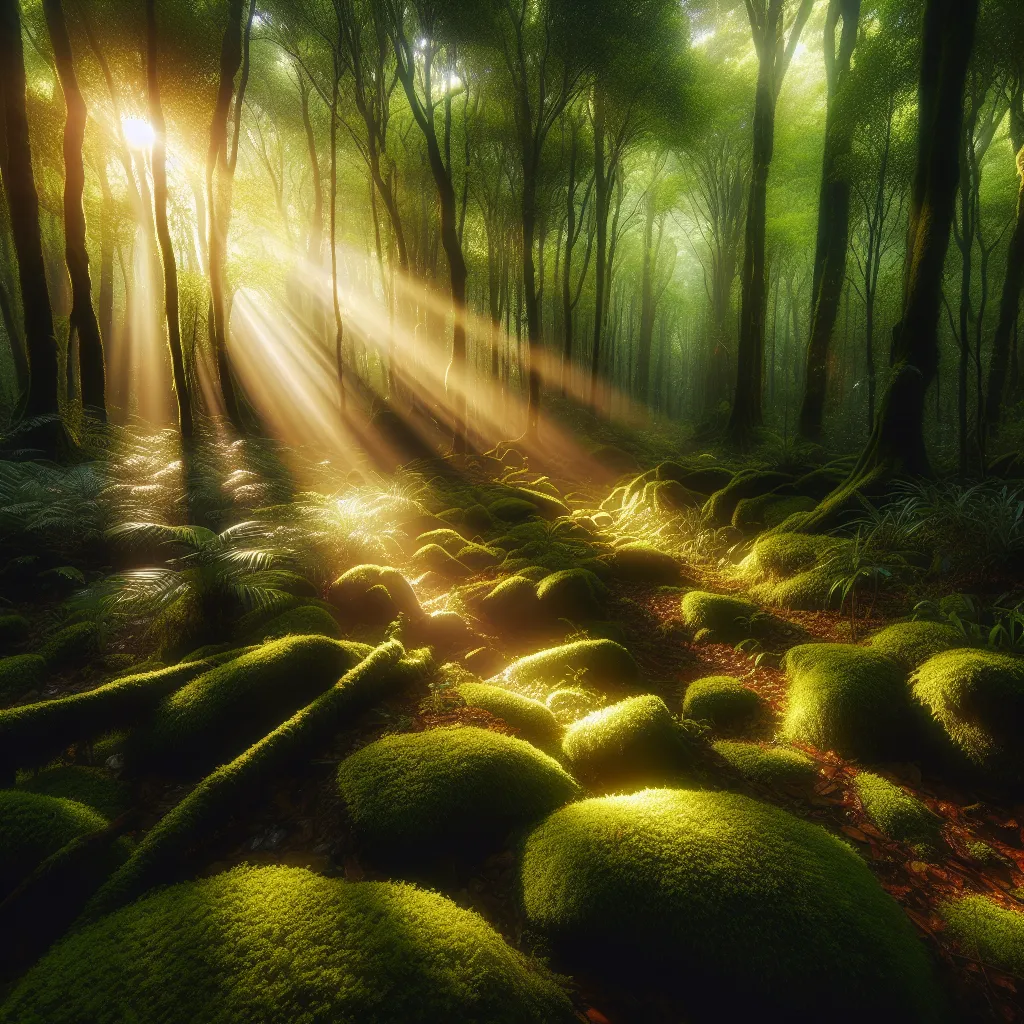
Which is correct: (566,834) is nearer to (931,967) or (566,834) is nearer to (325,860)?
(325,860)

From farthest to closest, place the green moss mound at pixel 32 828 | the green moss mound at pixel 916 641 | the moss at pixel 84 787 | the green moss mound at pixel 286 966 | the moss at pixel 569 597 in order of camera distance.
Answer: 1. the moss at pixel 569 597
2. the green moss mound at pixel 916 641
3. the moss at pixel 84 787
4. the green moss mound at pixel 32 828
5. the green moss mound at pixel 286 966

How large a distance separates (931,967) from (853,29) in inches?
720

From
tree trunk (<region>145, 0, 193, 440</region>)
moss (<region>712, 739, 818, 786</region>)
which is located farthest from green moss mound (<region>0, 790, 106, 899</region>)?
tree trunk (<region>145, 0, 193, 440</region>)

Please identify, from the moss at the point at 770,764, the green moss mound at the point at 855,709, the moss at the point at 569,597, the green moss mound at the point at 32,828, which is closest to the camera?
the green moss mound at the point at 32,828

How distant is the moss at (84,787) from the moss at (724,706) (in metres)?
3.47

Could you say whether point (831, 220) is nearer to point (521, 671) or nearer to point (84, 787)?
point (521, 671)

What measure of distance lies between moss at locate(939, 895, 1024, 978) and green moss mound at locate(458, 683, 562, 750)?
189cm

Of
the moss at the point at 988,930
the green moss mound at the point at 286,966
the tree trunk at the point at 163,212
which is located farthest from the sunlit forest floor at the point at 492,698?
the tree trunk at the point at 163,212

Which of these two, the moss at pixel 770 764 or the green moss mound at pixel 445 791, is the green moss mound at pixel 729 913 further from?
the moss at pixel 770 764

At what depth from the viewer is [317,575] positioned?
5320 millimetres

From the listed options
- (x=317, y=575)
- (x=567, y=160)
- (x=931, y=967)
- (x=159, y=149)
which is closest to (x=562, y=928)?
(x=931, y=967)

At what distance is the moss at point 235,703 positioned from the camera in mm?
2717

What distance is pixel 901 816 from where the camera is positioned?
2523 millimetres

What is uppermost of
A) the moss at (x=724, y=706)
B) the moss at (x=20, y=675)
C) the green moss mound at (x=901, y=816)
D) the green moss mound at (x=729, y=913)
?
the green moss mound at (x=729, y=913)
